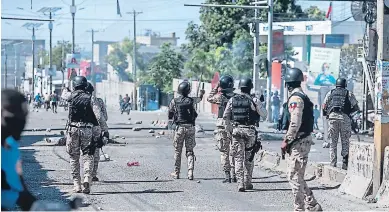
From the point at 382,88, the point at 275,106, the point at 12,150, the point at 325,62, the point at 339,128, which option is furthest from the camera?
the point at 325,62

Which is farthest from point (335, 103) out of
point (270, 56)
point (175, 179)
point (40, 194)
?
point (270, 56)

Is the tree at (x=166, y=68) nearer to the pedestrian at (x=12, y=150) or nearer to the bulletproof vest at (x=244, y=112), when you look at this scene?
the bulletproof vest at (x=244, y=112)

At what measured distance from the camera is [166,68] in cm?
7519

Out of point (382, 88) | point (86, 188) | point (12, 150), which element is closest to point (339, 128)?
point (382, 88)

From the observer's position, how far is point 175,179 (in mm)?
16156

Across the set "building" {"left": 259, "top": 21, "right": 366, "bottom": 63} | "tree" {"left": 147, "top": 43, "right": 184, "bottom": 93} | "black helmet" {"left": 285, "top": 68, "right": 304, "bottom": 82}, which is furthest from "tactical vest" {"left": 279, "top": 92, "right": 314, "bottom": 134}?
"tree" {"left": 147, "top": 43, "right": 184, "bottom": 93}

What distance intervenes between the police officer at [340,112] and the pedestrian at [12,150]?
A: 1113 cm

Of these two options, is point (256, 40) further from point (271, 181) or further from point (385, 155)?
point (385, 155)

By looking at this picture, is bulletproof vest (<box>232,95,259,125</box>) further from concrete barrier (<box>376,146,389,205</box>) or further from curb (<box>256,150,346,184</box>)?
concrete barrier (<box>376,146,389,205</box>)

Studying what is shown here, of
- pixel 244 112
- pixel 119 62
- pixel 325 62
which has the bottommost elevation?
pixel 244 112

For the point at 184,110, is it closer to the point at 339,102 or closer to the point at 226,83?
the point at 226,83

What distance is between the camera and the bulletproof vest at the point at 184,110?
15875 millimetres

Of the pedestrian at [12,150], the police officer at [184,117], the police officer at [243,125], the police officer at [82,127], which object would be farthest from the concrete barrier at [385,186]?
the pedestrian at [12,150]

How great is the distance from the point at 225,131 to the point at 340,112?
2.46m
